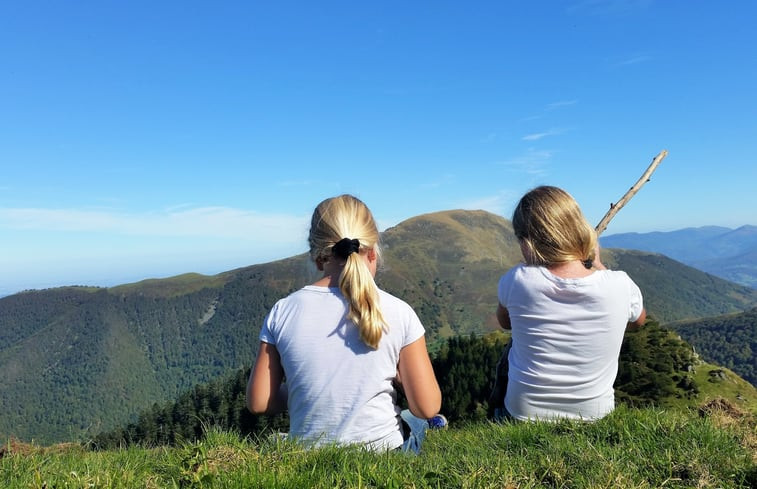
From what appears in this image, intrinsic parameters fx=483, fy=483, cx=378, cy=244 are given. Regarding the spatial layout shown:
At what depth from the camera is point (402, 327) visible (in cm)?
401

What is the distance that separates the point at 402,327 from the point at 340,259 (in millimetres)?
812

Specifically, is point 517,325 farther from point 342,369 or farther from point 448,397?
point 448,397

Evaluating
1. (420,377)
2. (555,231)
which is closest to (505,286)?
(555,231)

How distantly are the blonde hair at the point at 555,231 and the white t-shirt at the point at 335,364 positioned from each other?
1.52 m

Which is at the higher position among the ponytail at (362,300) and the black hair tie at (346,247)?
the black hair tie at (346,247)

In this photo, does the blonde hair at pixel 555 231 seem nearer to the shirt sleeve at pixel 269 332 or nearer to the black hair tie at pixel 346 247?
the black hair tie at pixel 346 247

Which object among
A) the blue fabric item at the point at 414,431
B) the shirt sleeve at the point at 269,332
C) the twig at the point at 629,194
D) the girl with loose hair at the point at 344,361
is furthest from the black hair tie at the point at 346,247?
the twig at the point at 629,194

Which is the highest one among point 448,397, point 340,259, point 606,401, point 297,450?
point 340,259

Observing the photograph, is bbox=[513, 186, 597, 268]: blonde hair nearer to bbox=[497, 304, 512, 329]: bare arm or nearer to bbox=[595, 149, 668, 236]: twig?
bbox=[497, 304, 512, 329]: bare arm

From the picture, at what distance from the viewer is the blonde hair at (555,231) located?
182 inches

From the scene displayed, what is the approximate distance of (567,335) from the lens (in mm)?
4516

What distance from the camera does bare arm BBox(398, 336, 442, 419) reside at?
13.4 feet

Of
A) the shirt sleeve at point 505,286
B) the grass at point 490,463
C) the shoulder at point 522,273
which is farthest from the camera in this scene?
the shirt sleeve at point 505,286

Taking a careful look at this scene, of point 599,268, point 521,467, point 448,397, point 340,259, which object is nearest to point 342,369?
point 340,259
